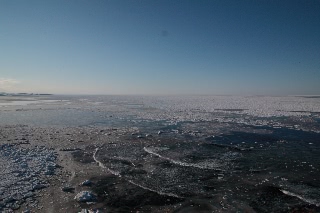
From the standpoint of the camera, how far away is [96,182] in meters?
6.93

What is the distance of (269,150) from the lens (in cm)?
1043

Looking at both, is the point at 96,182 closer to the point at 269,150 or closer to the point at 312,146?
the point at 269,150

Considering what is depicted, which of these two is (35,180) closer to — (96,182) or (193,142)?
(96,182)

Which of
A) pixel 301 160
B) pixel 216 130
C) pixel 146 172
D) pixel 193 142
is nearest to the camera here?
pixel 146 172

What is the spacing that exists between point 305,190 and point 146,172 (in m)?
4.53

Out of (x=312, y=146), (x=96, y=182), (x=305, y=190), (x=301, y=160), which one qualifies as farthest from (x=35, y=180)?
(x=312, y=146)

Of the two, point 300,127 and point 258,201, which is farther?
point 300,127

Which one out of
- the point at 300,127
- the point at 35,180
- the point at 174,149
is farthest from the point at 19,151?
the point at 300,127

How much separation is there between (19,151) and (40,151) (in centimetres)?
82

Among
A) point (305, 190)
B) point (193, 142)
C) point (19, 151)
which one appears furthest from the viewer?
point (193, 142)

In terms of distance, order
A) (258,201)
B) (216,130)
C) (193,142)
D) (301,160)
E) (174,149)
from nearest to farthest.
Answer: (258,201), (301,160), (174,149), (193,142), (216,130)

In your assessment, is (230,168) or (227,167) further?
(227,167)

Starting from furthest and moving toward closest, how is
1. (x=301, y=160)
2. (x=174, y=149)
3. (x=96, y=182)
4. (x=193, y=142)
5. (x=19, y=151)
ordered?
(x=193, y=142) < (x=174, y=149) < (x=19, y=151) < (x=301, y=160) < (x=96, y=182)

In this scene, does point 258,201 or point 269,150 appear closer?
point 258,201
